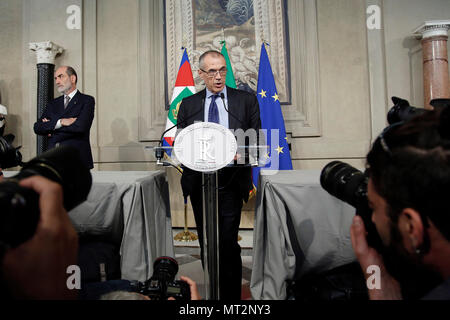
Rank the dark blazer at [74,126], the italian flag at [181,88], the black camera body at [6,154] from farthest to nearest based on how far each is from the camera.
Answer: the italian flag at [181,88] → the dark blazer at [74,126] → the black camera body at [6,154]

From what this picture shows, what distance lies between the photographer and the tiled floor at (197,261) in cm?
223

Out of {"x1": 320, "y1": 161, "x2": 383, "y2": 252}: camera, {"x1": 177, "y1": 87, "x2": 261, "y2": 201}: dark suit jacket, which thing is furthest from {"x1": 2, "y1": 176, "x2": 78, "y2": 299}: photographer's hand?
{"x1": 177, "y1": 87, "x2": 261, "y2": 201}: dark suit jacket

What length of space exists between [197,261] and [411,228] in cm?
245

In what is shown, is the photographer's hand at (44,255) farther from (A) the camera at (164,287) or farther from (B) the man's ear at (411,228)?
(B) the man's ear at (411,228)

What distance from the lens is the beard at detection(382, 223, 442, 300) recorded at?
1.95 feet

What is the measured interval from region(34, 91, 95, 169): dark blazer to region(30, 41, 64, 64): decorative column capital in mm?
1759

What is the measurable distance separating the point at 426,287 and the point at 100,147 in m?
4.32

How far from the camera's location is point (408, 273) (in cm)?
72

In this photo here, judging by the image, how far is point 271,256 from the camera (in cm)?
140

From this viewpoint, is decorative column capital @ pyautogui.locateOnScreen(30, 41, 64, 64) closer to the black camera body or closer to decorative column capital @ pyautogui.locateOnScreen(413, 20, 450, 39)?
the black camera body

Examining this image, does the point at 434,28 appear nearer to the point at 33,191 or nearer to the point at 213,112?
the point at 213,112

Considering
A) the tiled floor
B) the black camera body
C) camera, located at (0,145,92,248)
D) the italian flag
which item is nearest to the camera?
camera, located at (0,145,92,248)

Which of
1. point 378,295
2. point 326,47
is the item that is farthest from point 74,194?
point 326,47

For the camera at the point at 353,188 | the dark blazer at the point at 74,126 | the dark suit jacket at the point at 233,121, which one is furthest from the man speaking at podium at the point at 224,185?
the dark blazer at the point at 74,126
